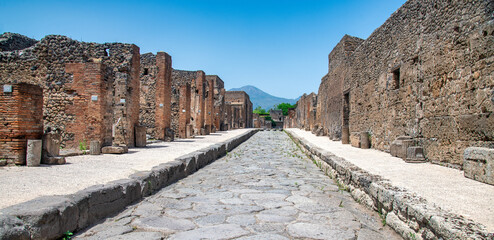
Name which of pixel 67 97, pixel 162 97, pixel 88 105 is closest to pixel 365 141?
pixel 88 105

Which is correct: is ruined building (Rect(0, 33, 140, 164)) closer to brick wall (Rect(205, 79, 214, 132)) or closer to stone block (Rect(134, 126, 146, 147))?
stone block (Rect(134, 126, 146, 147))

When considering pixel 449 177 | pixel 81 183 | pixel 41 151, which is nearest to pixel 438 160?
pixel 449 177

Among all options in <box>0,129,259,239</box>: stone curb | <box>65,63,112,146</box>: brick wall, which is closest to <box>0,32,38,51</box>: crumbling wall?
<box>65,63,112,146</box>: brick wall

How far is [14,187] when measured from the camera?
13.4 feet

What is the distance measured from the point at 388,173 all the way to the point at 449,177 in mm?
849

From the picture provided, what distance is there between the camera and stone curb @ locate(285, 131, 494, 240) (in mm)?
2379

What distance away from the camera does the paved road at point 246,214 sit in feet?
10.3

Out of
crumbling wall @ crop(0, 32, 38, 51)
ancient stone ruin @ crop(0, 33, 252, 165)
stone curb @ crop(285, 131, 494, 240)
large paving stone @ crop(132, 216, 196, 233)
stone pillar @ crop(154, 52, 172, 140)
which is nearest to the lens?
stone curb @ crop(285, 131, 494, 240)

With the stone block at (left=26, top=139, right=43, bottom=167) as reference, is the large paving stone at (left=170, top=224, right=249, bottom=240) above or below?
below

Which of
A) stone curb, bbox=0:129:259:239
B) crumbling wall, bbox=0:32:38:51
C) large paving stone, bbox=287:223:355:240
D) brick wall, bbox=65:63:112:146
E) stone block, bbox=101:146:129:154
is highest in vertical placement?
crumbling wall, bbox=0:32:38:51

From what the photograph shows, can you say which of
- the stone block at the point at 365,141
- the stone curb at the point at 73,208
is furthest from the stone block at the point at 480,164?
the stone block at the point at 365,141

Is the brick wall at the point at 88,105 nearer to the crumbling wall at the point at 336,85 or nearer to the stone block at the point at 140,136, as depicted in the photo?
the stone block at the point at 140,136

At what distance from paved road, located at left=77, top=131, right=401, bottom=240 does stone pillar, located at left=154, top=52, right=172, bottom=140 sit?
1000cm

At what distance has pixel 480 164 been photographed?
463cm
